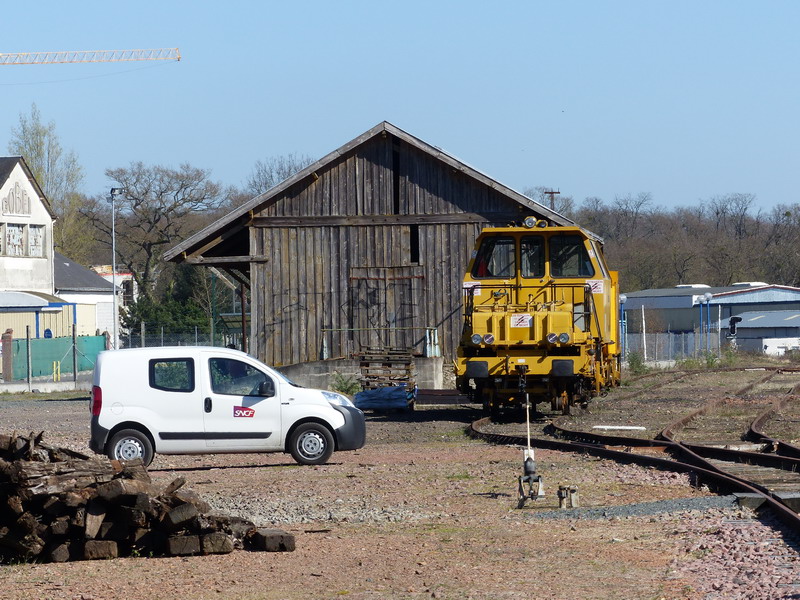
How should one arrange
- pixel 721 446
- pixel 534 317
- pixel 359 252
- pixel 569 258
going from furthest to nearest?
pixel 359 252 → pixel 569 258 → pixel 534 317 → pixel 721 446

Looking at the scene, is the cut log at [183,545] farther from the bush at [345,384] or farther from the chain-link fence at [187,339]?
the chain-link fence at [187,339]

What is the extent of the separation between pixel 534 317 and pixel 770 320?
176 feet

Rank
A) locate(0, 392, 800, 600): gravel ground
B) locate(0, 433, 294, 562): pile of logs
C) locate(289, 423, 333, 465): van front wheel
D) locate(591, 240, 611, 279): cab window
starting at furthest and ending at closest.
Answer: locate(591, 240, 611, 279): cab window, locate(289, 423, 333, 465): van front wheel, locate(0, 433, 294, 562): pile of logs, locate(0, 392, 800, 600): gravel ground

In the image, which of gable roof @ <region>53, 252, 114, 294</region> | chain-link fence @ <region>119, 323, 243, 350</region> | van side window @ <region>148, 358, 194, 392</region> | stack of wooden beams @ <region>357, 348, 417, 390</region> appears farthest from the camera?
gable roof @ <region>53, 252, 114, 294</region>

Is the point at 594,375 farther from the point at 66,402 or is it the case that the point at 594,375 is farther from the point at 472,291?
the point at 66,402

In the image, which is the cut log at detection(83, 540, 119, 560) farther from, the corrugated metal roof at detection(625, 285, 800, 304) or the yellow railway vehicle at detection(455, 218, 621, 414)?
the corrugated metal roof at detection(625, 285, 800, 304)

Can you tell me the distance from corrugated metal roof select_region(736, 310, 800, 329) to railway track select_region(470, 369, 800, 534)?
44.7 m

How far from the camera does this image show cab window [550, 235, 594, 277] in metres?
20.8

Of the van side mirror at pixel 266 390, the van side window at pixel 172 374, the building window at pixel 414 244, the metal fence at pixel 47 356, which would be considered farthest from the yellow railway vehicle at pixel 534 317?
the metal fence at pixel 47 356

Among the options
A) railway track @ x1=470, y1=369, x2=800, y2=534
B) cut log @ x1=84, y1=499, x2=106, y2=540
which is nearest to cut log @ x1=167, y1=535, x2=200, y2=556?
cut log @ x1=84, y1=499, x2=106, y2=540

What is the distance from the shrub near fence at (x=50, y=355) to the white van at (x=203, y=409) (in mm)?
25864

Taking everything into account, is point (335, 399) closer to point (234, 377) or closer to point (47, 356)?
point (234, 377)

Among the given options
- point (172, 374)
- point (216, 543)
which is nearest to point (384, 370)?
point (172, 374)

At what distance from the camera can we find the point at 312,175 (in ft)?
102
